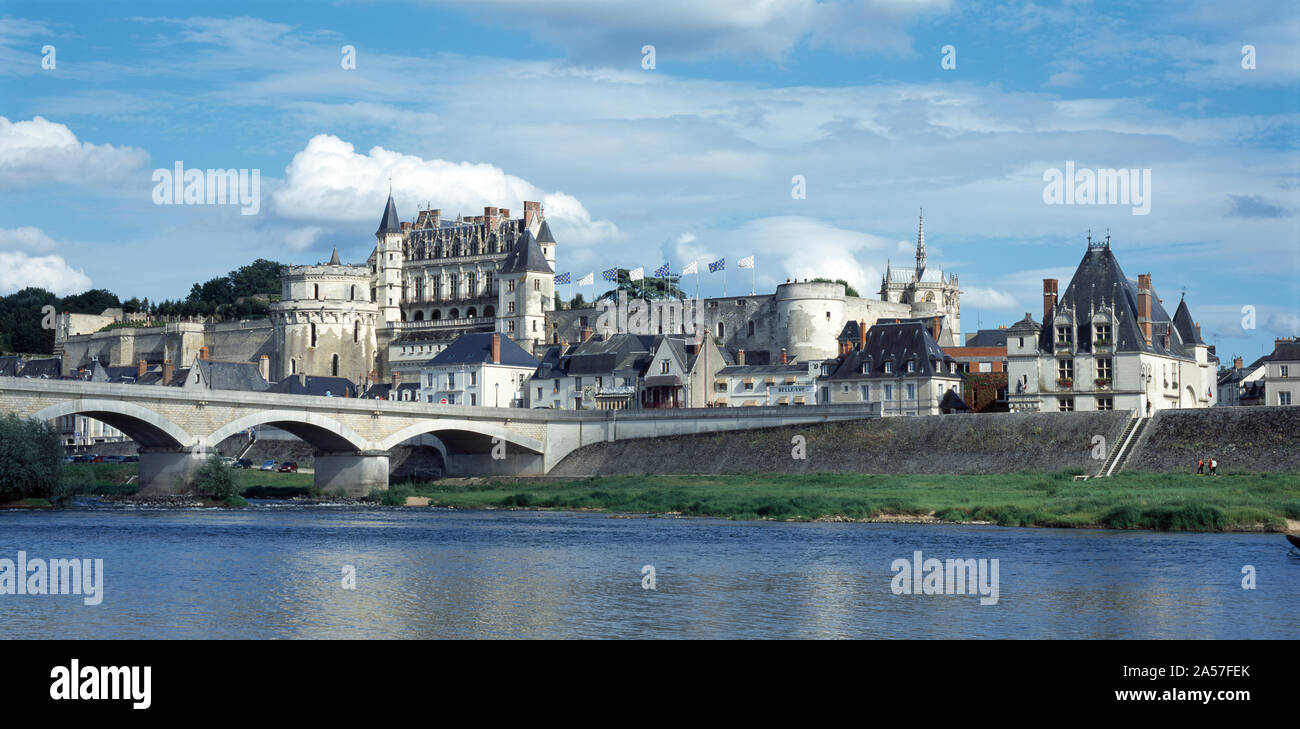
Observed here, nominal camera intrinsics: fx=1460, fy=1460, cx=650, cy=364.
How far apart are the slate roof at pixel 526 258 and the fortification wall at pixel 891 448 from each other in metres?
45.2

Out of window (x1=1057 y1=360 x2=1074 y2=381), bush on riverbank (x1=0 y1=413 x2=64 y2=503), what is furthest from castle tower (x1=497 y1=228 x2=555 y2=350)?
bush on riverbank (x1=0 y1=413 x2=64 y2=503)

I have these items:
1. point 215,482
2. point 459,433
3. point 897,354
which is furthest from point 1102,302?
point 215,482

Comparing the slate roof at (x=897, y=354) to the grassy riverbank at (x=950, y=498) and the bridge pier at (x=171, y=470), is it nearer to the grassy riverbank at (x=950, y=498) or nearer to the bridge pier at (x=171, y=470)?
the grassy riverbank at (x=950, y=498)

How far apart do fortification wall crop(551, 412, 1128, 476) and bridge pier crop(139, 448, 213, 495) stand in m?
21.8

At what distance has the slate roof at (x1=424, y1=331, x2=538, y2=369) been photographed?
99.6m

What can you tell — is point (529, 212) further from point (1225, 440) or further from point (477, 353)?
point (1225, 440)

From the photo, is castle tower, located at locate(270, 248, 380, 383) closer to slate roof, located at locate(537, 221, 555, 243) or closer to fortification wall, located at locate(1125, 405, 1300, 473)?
slate roof, located at locate(537, 221, 555, 243)

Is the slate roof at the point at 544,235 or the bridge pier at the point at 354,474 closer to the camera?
the bridge pier at the point at 354,474

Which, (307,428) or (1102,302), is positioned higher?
(1102,302)

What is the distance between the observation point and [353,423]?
72.8 m

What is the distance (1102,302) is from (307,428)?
3929 cm

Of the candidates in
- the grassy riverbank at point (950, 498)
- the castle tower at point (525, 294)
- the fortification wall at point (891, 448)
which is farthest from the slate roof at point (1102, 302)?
the castle tower at point (525, 294)

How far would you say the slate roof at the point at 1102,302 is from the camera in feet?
228
